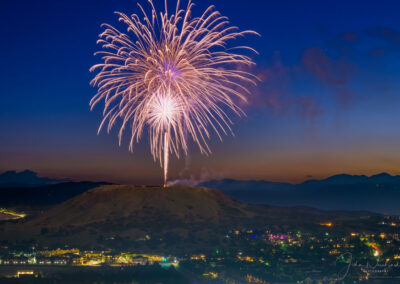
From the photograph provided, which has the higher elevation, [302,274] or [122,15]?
[122,15]

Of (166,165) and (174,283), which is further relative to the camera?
(174,283)

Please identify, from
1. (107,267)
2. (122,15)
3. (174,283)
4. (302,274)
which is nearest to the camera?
(122,15)

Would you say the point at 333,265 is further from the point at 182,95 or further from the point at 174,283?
the point at 182,95

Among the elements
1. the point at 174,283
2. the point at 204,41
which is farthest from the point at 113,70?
the point at 174,283

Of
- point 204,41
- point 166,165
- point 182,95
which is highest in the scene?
point 204,41

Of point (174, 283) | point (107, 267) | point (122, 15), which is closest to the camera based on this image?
point (122, 15)

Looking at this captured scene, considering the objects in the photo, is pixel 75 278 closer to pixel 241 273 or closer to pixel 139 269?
pixel 139 269

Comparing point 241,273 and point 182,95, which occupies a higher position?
point 182,95

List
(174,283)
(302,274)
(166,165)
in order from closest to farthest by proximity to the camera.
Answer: (166,165) < (174,283) < (302,274)

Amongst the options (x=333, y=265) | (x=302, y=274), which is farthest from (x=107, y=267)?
(x=333, y=265)
